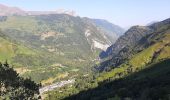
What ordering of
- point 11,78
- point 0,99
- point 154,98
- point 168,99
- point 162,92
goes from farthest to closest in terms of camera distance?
point 0,99 < point 11,78 < point 162,92 < point 154,98 < point 168,99

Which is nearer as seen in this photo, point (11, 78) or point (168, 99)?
point (168, 99)

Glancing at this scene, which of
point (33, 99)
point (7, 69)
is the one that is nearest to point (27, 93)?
point (33, 99)

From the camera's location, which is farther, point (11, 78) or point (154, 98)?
point (11, 78)

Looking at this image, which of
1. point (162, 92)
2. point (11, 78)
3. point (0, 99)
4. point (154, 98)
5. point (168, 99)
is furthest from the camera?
point (0, 99)

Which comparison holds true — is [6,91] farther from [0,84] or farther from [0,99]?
[0,99]

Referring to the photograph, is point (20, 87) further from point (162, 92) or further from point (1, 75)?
point (162, 92)

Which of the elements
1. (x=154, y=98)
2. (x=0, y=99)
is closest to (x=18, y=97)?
(x=0, y=99)

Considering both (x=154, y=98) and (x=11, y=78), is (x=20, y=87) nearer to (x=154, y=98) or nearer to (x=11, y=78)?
(x=11, y=78)

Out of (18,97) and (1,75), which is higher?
(1,75)

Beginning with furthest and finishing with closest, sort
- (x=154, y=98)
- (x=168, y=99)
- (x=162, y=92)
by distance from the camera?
1. (x=162, y=92)
2. (x=154, y=98)
3. (x=168, y=99)
